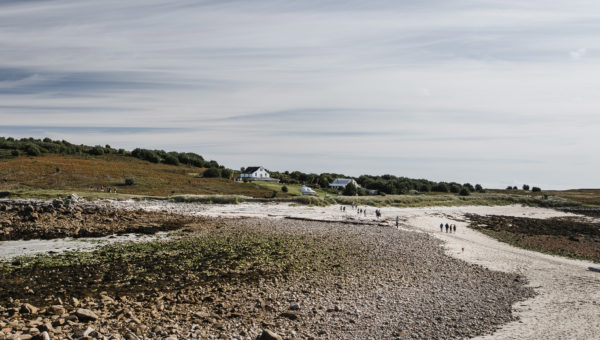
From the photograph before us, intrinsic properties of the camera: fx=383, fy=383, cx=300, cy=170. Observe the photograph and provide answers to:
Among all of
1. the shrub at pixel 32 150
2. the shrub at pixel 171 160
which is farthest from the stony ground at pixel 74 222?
the shrub at pixel 171 160

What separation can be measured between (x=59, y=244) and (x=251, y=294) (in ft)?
54.4

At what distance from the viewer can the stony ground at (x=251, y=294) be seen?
11734 mm

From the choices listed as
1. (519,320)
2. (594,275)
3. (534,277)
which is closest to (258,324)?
(519,320)

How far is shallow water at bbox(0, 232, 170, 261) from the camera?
21953 mm

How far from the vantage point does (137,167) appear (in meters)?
85.6

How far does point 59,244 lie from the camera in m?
24.7

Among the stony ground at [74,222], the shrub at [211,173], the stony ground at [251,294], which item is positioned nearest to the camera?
the stony ground at [251,294]

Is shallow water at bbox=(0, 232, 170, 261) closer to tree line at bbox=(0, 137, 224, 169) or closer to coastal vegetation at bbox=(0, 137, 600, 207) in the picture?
coastal vegetation at bbox=(0, 137, 600, 207)

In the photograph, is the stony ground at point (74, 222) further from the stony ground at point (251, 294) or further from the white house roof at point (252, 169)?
the white house roof at point (252, 169)

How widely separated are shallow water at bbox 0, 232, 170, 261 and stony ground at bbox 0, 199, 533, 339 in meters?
2.31

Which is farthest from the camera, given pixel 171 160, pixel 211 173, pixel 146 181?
pixel 171 160

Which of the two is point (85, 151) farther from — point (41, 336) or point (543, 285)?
point (543, 285)

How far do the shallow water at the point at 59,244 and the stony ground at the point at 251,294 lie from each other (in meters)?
2.31

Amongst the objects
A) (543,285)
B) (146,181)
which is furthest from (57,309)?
(146,181)
